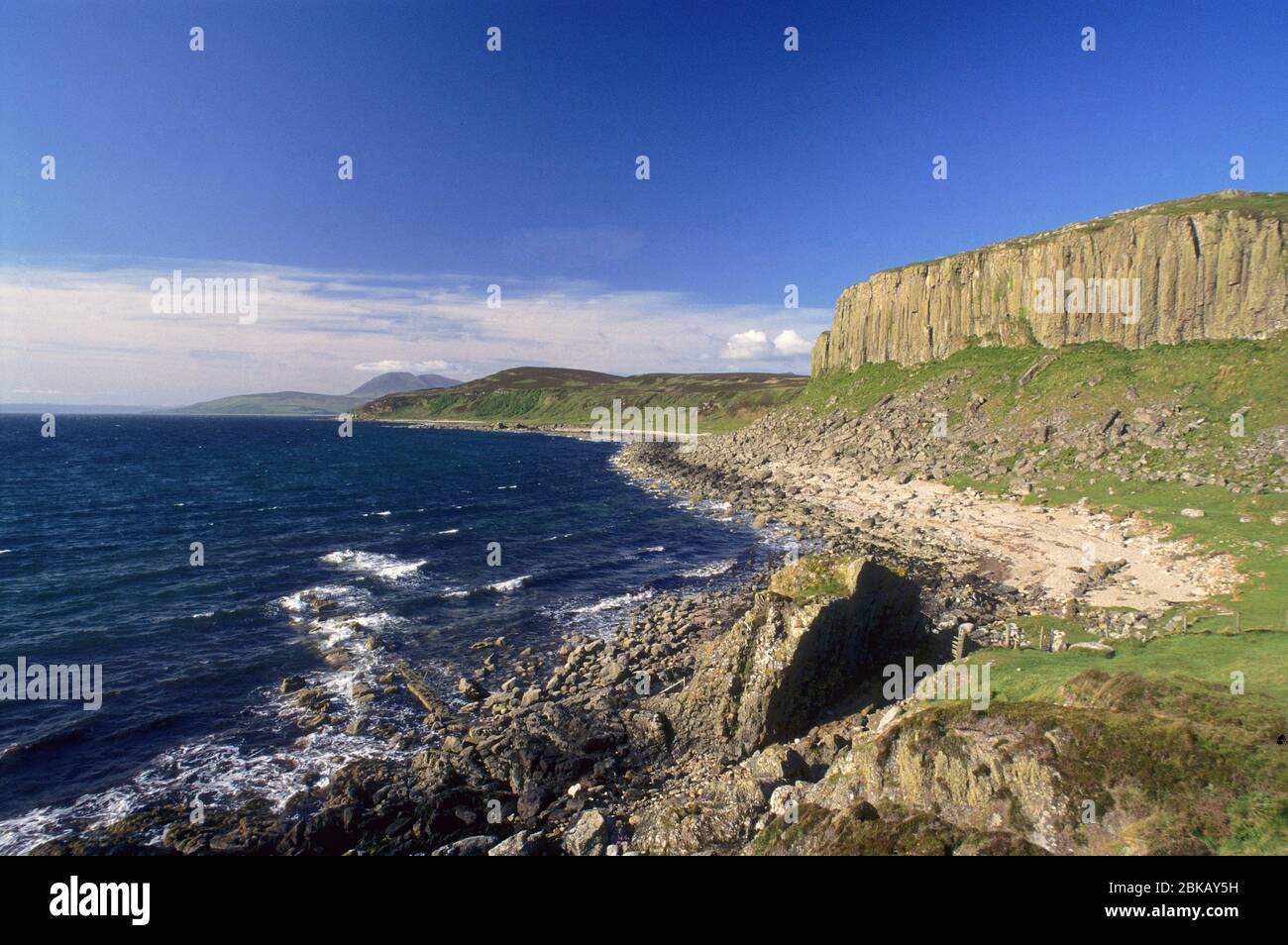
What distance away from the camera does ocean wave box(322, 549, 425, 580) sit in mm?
42431

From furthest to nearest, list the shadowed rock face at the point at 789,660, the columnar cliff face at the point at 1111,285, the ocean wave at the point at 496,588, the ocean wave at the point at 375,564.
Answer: the columnar cliff face at the point at 1111,285 < the ocean wave at the point at 375,564 < the ocean wave at the point at 496,588 < the shadowed rock face at the point at 789,660

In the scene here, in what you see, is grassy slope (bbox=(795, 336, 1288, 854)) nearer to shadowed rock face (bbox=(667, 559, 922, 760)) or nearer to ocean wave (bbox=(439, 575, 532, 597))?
shadowed rock face (bbox=(667, 559, 922, 760))

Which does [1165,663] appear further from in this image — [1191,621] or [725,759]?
[725,759]

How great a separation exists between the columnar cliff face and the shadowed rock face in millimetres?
71936

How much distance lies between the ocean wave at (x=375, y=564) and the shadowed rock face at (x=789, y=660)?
28.5 meters

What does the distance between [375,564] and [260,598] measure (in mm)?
8999

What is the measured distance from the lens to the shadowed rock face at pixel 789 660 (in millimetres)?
19453

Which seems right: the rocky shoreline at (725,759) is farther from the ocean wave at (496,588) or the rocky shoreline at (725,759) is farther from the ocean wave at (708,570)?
the ocean wave at (708,570)

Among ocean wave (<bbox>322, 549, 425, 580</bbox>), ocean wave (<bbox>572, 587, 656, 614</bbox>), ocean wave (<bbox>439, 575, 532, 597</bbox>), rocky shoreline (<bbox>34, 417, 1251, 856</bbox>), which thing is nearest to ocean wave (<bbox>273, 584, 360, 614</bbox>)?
ocean wave (<bbox>322, 549, 425, 580</bbox>)

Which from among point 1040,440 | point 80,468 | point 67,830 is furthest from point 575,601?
point 80,468

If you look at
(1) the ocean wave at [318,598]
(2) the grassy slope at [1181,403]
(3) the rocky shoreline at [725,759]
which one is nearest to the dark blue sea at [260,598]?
(1) the ocean wave at [318,598]

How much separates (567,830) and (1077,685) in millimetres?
13808

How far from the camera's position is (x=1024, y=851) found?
32.6 ft

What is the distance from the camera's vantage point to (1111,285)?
7456cm
